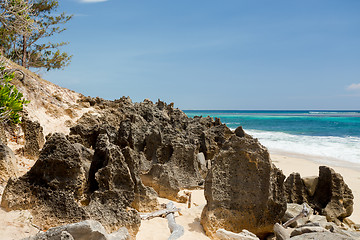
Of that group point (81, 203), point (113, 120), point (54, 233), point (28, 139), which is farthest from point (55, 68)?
point (54, 233)

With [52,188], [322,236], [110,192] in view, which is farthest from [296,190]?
[52,188]

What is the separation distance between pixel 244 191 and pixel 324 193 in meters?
2.14

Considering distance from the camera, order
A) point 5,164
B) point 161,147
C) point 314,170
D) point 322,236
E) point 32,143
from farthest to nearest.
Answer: point 314,170
point 161,147
point 32,143
point 5,164
point 322,236

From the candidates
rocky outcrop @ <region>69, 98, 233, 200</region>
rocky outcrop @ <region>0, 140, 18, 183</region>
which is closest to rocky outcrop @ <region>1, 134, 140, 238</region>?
rocky outcrop @ <region>0, 140, 18, 183</region>

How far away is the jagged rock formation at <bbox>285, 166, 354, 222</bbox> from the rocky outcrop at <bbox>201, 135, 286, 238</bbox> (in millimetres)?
1284

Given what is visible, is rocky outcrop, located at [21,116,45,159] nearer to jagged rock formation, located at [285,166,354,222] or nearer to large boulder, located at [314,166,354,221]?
jagged rock formation, located at [285,166,354,222]

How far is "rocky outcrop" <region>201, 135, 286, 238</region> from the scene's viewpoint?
5.47 metres

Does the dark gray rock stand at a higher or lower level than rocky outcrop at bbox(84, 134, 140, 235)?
lower

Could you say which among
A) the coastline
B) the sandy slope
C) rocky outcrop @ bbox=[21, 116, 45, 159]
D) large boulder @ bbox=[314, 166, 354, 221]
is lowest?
the coastline

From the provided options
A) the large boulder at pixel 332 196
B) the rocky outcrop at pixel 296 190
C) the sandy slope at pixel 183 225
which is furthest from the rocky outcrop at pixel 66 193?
the large boulder at pixel 332 196

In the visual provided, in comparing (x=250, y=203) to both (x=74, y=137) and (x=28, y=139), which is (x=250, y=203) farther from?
(x=28, y=139)

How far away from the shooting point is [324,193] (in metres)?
6.61

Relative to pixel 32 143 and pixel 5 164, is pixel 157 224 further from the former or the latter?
pixel 32 143

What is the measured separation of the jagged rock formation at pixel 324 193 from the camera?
6375mm
